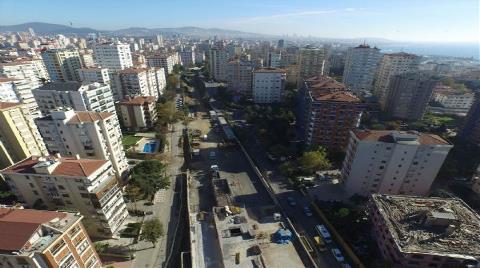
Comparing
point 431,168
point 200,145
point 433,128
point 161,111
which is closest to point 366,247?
point 431,168

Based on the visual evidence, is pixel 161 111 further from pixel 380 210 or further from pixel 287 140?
pixel 380 210

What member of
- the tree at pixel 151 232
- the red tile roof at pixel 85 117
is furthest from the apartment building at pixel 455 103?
the red tile roof at pixel 85 117

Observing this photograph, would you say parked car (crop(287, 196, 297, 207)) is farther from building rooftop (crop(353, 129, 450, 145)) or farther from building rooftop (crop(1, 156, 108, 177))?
building rooftop (crop(1, 156, 108, 177))

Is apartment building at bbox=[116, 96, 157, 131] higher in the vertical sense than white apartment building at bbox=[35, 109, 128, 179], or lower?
lower

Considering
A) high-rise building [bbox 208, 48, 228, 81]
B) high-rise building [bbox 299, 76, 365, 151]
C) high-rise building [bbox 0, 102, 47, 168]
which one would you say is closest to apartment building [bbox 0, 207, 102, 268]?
high-rise building [bbox 0, 102, 47, 168]

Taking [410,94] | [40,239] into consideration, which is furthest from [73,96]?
[410,94]

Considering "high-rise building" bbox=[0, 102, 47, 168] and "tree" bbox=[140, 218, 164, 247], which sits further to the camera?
"high-rise building" bbox=[0, 102, 47, 168]
